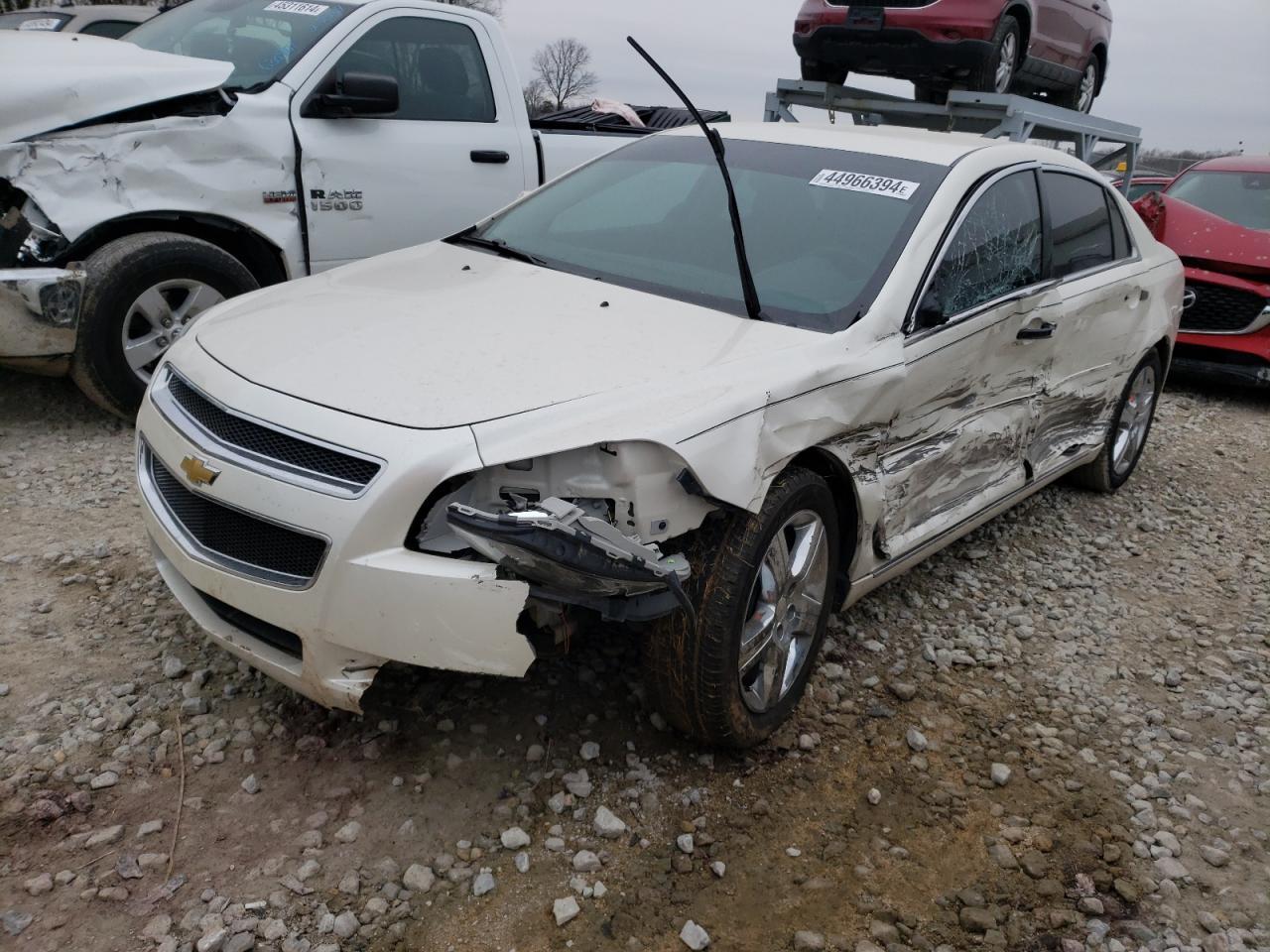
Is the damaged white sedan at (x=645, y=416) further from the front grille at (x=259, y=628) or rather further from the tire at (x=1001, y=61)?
the tire at (x=1001, y=61)

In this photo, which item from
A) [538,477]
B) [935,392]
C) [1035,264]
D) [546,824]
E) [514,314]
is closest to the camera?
[538,477]

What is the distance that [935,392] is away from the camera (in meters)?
3.30

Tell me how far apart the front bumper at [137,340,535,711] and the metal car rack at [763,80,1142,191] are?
5012mm

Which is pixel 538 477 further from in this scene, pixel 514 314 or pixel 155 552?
pixel 155 552

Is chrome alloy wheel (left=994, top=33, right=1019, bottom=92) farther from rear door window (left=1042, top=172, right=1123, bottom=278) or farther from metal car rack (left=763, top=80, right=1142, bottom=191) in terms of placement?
rear door window (left=1042, top=172, right=1123, bottom=278)

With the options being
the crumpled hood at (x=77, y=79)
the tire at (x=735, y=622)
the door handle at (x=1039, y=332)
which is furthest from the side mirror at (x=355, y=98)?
the tire at (x=735, y=622)

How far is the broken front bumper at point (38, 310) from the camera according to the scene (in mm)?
4301

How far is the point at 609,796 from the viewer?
2.73m

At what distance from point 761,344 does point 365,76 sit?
310 cm

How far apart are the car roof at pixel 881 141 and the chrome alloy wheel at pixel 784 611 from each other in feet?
5.07

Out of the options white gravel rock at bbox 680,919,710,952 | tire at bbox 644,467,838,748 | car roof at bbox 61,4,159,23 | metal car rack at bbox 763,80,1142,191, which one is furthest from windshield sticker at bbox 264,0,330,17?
white gravel rock at bbox 680,919,710,952

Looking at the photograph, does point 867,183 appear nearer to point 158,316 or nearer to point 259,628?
point 259,628

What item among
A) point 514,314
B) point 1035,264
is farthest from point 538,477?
point 1035,264

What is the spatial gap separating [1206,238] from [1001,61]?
229cm
